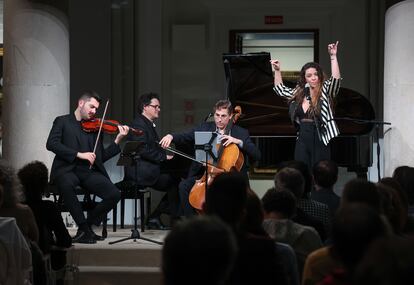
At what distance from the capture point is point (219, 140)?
754cm

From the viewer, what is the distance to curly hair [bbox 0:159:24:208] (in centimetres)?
469

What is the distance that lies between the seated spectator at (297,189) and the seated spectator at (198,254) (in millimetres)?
2426

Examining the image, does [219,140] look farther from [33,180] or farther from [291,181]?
[291,181]

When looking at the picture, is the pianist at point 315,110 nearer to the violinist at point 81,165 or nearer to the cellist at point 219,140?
the cellist at point 219,140

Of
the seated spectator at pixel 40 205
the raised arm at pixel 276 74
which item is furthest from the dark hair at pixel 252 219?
the raised arm at pixel 276 74

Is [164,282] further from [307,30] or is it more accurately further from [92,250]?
[307,30]

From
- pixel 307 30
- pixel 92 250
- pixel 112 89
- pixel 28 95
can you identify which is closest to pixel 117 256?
pixel 92 250

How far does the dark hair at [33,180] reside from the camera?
5.29 meters

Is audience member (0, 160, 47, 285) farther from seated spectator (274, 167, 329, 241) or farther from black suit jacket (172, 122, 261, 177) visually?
black suit jacket (172, 122, 261, 177)

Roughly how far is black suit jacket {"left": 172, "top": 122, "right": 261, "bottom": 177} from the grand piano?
0.73 metres

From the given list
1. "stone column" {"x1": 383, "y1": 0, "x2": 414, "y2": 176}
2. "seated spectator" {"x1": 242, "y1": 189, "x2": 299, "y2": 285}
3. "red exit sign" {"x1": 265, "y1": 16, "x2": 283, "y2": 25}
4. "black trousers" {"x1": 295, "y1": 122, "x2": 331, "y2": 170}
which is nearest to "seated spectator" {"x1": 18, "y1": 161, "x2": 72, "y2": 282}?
"seated spectator" {"x1": 242, "y1": 189, "x2": 299, "y2": 285}

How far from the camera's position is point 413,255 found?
5.83ft

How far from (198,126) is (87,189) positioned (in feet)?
4.10

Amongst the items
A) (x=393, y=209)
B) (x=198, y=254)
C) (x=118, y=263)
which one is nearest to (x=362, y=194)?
(x=393, y=209)
